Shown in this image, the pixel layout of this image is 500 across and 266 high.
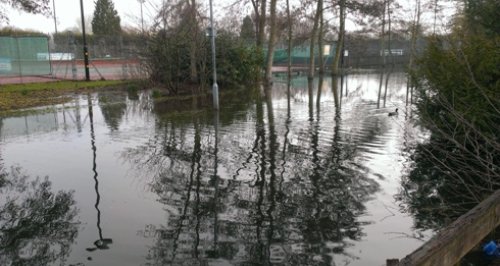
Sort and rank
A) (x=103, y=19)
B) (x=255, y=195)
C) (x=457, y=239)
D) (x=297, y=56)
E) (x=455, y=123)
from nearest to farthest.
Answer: (x=457, y=239)
(x=255, y=195)
(x=455, y=123)
(x=297, y=56)
(x=103, y=19)

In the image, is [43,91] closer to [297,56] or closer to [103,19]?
[297,56]

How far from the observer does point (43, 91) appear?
22734mm

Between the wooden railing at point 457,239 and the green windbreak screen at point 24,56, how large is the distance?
27189mm

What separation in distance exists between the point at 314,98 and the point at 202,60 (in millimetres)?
5703

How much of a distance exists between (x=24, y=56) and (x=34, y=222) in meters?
23.8

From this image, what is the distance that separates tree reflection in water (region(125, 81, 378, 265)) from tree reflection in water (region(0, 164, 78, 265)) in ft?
3.81

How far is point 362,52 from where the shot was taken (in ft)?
191

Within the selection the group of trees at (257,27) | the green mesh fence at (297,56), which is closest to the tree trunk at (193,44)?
the group of trees at (257,27)

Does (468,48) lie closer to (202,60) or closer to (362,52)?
(202,60)

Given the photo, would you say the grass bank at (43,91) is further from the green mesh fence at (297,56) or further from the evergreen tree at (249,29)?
the green mesh fence at (297,56)

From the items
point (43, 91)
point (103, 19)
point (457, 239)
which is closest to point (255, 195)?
point (457, 239)

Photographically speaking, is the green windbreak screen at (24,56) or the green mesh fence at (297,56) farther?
the green mesh fence at (297,56)

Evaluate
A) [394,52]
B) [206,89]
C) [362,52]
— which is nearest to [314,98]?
[206,89]

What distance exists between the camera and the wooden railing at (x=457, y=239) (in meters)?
3.04
